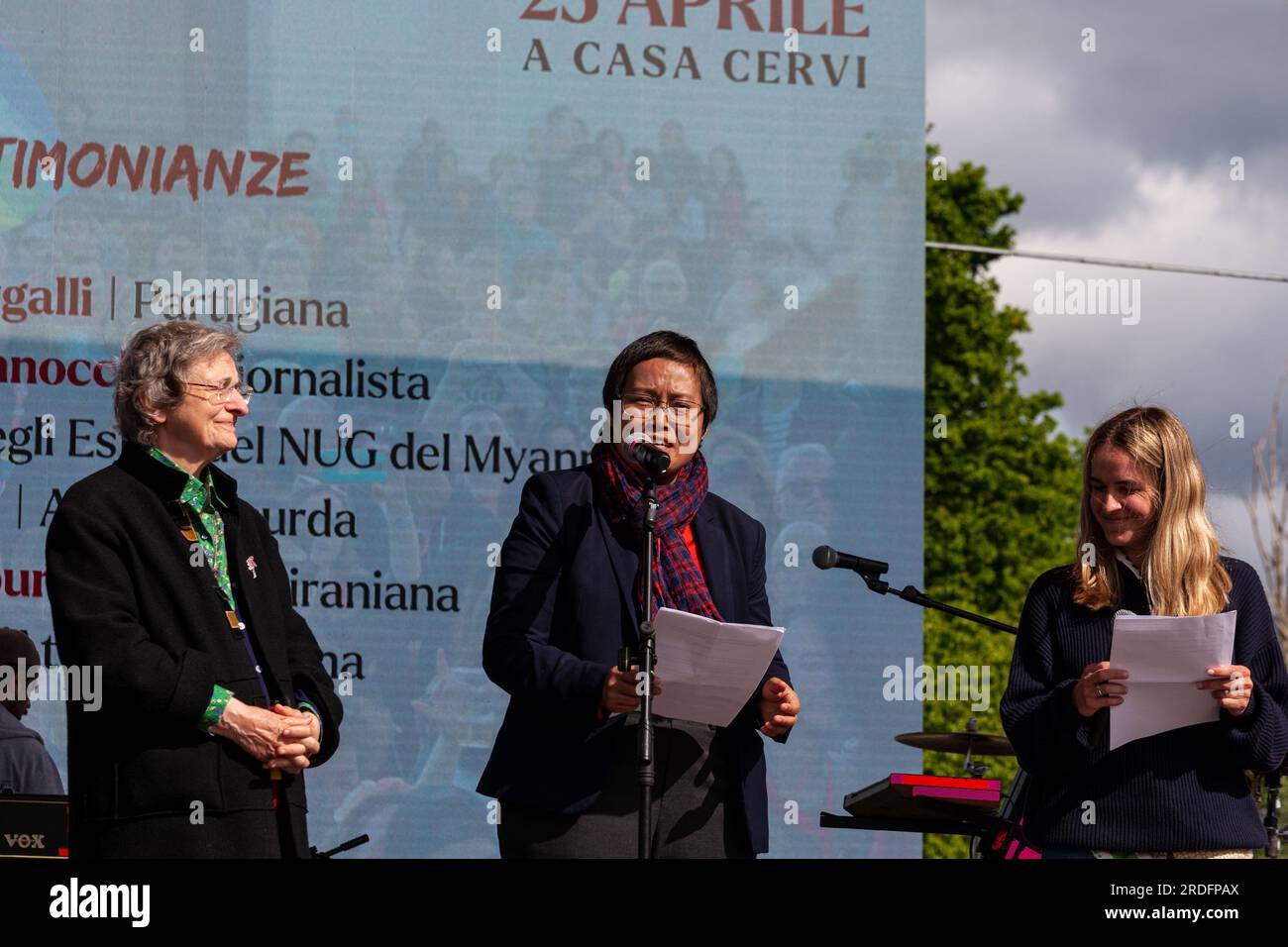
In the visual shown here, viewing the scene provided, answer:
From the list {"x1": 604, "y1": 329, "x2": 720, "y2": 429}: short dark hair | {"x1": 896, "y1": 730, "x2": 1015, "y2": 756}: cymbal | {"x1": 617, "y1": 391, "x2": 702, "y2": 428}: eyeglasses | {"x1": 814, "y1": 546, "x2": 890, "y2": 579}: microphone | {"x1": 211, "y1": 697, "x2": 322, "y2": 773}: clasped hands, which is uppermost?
{"x1": 604, "y1": 329, "x2": 720, "y2": 429}: short dark hair

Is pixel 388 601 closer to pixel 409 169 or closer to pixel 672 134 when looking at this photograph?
pixel 409 169

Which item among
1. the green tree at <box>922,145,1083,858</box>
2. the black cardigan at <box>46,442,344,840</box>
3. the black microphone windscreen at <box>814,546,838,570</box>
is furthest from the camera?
the green tree at <box>922,145,1083,858</box>

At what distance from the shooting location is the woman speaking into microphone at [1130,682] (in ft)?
9.23

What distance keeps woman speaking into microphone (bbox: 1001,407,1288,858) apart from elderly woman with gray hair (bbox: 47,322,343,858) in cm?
135

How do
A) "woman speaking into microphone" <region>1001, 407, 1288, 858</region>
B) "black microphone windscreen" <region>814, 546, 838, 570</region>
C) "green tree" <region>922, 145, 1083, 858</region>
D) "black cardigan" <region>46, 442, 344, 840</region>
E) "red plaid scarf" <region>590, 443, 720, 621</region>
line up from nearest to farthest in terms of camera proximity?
"black cardigan" <region>46, 442, 344, 840</region> < "woman speaking into microphone" <region>1001, 407, 1288, 858</region> < "red plaid scarf" <region>590, 443, 720, 621</region> < "black microphone windscreen" <region>814, 546, 838, 570</region> < "green tree" <region>922, 145, 1083, 858</region>

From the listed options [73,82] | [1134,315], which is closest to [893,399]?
[1134,315]

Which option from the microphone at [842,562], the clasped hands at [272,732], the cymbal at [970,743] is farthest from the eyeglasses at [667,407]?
the cymbal at [970,743]

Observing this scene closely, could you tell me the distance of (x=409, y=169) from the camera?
5.55 metres

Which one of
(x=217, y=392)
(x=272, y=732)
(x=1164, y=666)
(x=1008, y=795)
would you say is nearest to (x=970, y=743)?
(x=1008, y=795)

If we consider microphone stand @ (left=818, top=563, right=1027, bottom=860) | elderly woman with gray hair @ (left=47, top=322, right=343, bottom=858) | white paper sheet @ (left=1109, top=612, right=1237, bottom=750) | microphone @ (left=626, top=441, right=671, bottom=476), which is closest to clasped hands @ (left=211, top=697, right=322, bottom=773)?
elderly woman with gray hair @ (left=47, top=322, right=343, bottom=858)

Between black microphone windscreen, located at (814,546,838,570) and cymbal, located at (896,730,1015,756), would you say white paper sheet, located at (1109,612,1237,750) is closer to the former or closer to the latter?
black microphone windscreen, located at (814,546,838,570)

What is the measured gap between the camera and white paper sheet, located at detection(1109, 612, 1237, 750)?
2.76m

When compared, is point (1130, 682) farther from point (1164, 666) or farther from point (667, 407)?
point (667, 407)
